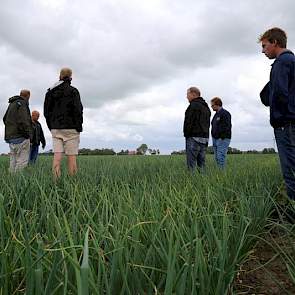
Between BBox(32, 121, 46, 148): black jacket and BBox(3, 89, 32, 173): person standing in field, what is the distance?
253cm

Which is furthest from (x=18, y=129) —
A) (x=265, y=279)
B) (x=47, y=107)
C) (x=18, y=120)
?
(x=265, y=279)

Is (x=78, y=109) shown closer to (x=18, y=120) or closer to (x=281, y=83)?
(x=18, y=120)

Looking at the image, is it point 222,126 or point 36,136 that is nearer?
point 222,126

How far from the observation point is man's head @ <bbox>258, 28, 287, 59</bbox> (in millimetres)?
3729

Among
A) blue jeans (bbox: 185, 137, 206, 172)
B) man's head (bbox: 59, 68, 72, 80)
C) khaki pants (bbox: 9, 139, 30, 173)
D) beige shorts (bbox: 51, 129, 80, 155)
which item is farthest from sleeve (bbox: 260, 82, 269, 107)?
khaki pants (bbox: 9, 139, 30, 173)

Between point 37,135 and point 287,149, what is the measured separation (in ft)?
23.3

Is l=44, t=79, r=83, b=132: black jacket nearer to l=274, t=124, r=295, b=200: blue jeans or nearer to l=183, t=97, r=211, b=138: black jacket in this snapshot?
l=183, t=97, r=211, b=138: black jacket

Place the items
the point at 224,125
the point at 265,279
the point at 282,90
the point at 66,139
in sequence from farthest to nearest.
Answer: the point at 224,125, the point at 66,139, the point at 282,90, the point at 265,279

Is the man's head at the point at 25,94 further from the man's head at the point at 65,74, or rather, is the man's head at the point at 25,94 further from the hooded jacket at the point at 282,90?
the hooded jacket at the point at 282,90

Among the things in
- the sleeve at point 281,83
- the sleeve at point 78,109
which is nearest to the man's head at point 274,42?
the sleeve at point 281,83

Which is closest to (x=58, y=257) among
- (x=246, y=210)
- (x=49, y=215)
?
(x=49, y=215)

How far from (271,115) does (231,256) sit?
78.6 inches

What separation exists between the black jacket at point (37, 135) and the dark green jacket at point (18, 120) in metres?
2.52

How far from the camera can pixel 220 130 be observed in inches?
327
